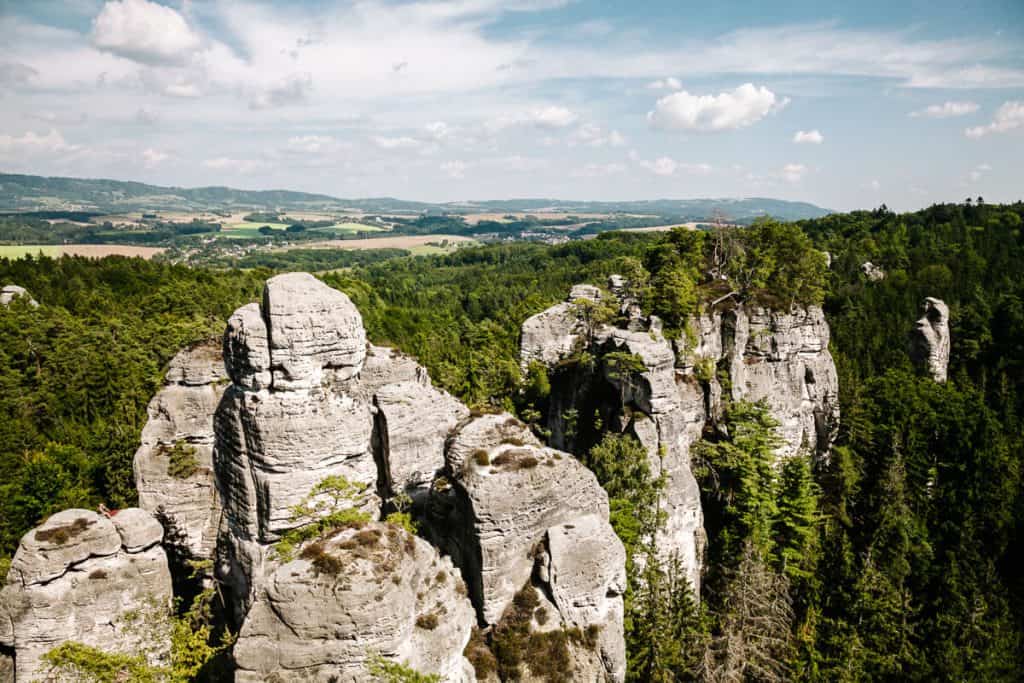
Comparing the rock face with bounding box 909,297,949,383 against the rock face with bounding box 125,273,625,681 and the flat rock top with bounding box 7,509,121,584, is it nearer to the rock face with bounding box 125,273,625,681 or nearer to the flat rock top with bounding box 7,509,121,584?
the rock face with bounding box 125,273,625,681

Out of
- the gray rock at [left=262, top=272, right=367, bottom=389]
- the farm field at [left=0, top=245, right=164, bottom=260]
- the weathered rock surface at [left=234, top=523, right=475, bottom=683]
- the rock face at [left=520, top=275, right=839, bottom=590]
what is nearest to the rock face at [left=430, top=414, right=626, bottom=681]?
the weathered rock surface at [left=234, top=523, right=475, bottom=683]

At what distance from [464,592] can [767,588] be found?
53.0 ft

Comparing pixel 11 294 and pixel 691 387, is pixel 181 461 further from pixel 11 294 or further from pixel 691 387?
pixel 11 294

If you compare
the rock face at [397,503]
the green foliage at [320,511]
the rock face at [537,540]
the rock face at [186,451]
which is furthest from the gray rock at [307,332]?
the rock face at [186,451]

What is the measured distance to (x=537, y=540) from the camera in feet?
58.6

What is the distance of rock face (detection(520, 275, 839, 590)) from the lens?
95.6 feet

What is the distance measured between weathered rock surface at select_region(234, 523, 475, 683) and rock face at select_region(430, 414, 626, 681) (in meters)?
3.38

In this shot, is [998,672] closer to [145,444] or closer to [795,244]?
[795,244]

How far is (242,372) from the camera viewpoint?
17.1 m

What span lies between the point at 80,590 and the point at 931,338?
212 feet

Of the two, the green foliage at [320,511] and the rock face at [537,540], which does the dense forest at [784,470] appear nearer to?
the rock face at [537,540]

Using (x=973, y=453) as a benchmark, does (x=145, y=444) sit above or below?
above

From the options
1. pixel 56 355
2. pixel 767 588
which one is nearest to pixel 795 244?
pixel 767 588

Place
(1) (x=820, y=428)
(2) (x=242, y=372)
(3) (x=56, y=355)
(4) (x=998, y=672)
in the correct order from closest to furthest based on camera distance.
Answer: (2) (x=242, y=372)
(4) (x=998, y=672)
(1) (x=820, y=428)
(3) (x=56, y=355)
